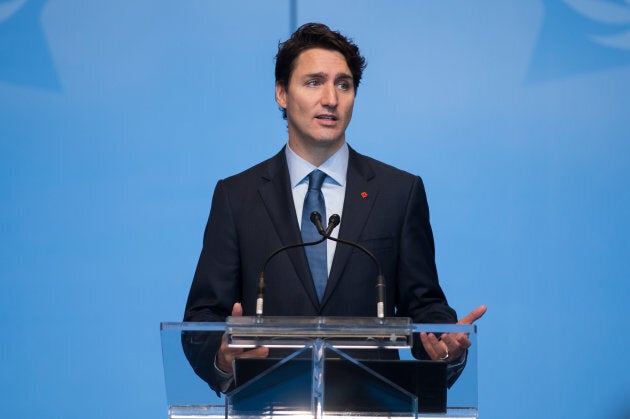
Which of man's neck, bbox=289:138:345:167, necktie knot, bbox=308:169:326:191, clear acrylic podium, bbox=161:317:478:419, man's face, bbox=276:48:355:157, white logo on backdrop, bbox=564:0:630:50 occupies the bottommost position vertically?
clear acrylic podium, bbox=161:317:478:419

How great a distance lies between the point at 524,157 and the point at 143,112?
158cm

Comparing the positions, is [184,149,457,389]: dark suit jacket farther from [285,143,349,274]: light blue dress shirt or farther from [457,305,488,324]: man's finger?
[457,305,488,324]: man's finger

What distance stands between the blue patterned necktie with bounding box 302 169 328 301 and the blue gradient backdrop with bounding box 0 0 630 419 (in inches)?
39.0

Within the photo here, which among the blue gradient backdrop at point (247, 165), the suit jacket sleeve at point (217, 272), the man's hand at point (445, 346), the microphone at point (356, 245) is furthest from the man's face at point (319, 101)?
the man's hand at point (445, 346)

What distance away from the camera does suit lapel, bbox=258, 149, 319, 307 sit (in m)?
2.85

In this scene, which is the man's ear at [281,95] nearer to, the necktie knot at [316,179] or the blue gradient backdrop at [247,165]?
the necktie knot at [316,179]

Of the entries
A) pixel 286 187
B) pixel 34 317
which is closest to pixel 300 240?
pixel 286 187

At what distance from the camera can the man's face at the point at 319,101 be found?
3.00 meters

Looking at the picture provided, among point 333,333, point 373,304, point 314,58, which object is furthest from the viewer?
point 314,58

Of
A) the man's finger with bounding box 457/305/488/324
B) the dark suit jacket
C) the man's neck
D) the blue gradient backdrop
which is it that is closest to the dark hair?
the man's neck

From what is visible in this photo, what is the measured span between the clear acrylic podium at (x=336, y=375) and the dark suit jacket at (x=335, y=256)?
2.51 ft

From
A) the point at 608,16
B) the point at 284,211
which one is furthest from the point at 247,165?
the point at 608,16

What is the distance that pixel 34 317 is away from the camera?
155 inches

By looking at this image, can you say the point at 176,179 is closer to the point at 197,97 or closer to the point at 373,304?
the point at 197,97
